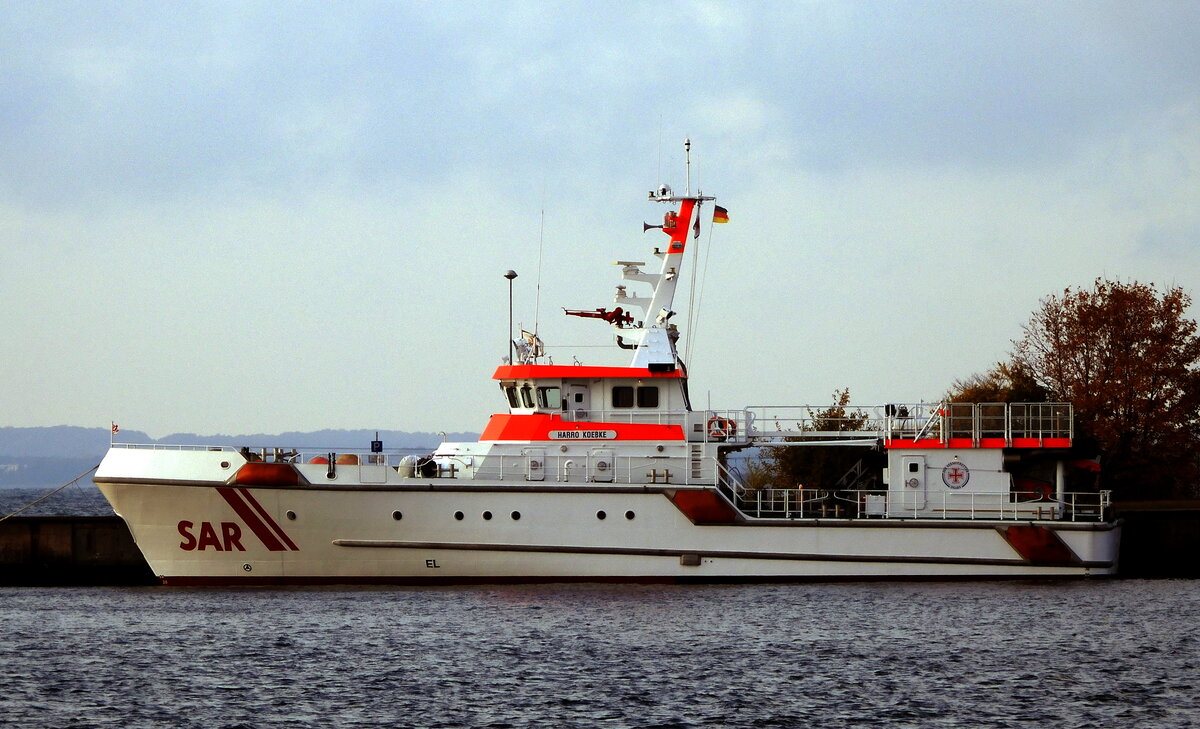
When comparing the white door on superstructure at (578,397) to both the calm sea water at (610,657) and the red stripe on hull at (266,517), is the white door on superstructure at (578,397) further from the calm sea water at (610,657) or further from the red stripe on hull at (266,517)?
the red stripe on hull at (266,517)

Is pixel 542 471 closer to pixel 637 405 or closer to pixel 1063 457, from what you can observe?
pixel 637 405

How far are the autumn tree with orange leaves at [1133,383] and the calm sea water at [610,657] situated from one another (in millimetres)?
12424

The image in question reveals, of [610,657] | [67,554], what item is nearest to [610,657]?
[610,657]

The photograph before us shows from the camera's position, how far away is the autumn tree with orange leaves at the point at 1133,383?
37250mm

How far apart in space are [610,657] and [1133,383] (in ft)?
75.6

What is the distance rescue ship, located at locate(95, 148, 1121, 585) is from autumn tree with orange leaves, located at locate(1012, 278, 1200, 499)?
12.2 metres

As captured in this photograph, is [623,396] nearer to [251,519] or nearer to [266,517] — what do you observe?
[266,517]

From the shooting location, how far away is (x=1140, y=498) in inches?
1563

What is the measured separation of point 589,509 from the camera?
81.0ft

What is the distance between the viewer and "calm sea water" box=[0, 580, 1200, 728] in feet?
54.2

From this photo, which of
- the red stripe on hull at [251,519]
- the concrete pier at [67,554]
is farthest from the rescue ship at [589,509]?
the concrete pier at [67,554]

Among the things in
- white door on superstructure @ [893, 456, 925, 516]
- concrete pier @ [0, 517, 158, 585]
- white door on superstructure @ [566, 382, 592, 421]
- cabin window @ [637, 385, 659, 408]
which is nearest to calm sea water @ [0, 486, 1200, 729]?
white door on superstructure @ [893, 456, 925, 516]

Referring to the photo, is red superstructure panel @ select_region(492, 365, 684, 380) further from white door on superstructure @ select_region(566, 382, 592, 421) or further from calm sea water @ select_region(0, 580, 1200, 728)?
calm sea water @ select_region(0, 580, 1200, 728)

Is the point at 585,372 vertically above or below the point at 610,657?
above
